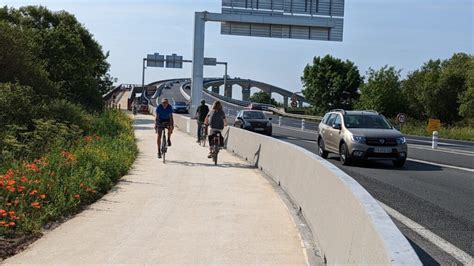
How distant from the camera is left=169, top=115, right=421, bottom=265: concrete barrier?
3.78 meters

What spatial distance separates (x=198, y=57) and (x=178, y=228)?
105 ft

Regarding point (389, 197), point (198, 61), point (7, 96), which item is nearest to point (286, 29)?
point (198, 61)

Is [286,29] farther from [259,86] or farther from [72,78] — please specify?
[259,86]

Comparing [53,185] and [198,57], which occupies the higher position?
[198,57]

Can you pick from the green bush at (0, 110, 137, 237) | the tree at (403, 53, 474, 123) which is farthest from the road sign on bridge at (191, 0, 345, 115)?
the tree at (403, 53, 474, 123)

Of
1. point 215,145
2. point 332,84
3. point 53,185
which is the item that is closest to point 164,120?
point 215,145

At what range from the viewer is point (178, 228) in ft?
24.7

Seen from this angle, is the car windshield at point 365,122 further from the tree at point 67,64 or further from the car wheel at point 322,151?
the tree at point 67,64

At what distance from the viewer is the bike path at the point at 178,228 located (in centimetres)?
614

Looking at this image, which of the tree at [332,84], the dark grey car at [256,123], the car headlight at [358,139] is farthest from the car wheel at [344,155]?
the tree at [332,84]

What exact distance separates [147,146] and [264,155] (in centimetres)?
794

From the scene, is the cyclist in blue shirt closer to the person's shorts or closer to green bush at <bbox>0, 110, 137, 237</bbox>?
the person's shorts

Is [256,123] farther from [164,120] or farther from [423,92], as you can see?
[423,92]

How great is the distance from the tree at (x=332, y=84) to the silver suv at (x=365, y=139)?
209ft
